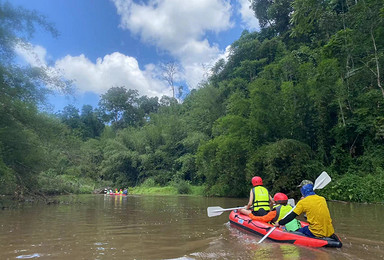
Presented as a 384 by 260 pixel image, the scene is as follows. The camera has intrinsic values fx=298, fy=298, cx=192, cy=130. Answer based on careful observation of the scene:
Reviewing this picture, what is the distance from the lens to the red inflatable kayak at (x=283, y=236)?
15.3 ft

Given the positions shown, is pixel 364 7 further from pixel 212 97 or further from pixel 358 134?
pixel 212 97

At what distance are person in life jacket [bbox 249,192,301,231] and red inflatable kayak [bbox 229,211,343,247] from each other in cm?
19

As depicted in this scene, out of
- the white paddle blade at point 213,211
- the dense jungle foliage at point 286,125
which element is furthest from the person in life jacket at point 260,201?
the dense jungle foliage at point 286,125

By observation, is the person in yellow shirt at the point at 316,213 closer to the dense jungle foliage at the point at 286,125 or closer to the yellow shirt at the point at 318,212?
the yellow shirt at the point at 318,212

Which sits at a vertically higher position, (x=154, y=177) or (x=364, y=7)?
(x=364, y=7)

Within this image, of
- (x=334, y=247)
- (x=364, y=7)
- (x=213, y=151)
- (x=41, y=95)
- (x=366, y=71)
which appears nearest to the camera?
(x=334, y=247)

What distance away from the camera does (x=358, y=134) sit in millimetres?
15016

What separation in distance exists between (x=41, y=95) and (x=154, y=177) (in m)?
20.3

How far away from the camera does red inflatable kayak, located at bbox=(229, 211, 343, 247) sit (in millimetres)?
4672

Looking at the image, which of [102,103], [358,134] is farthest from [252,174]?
[102,103]

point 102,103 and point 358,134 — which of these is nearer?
point 358,134

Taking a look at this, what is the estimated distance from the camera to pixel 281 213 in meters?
5.80

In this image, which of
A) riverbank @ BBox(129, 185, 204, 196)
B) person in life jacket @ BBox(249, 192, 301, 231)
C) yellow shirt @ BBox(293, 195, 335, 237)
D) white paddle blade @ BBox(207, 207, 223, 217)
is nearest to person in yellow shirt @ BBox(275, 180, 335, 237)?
yellow shirt @ BBox(293, 195, 335, 237)

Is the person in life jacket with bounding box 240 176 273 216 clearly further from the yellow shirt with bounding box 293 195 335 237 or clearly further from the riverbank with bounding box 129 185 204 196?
the riverbank with bounding box 129 185 204 196
